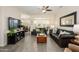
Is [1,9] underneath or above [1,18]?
above

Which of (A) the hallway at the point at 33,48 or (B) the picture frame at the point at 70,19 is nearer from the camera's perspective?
(A) the hallway at the point at 33,48

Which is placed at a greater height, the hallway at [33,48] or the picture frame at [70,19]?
the picture frame at [70,19]

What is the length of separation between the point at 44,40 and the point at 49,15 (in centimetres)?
632

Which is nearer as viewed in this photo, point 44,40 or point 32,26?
point 44,40

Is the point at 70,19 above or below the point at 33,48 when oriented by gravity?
above

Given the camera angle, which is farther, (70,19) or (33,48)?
(70,19)

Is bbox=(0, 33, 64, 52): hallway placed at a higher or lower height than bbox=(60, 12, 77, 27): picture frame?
lower

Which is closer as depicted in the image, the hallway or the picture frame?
the hallway

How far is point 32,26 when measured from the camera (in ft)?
41.0
